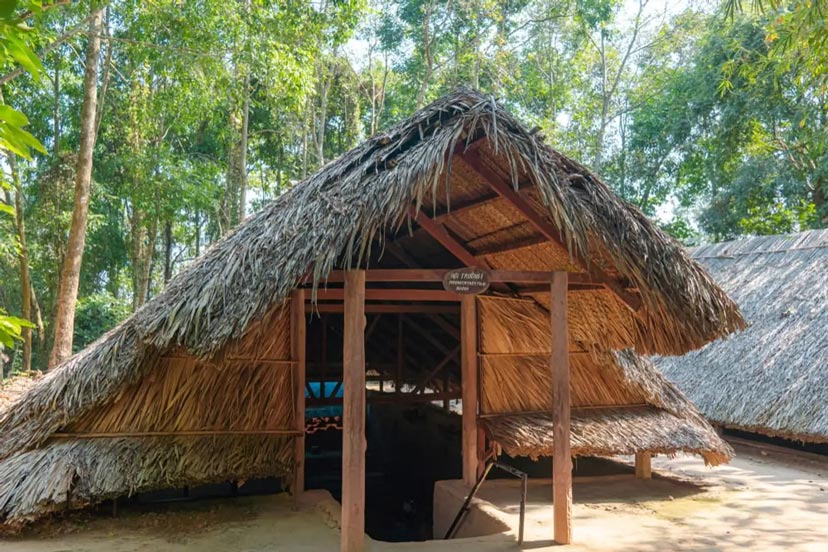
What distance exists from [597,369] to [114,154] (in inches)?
442

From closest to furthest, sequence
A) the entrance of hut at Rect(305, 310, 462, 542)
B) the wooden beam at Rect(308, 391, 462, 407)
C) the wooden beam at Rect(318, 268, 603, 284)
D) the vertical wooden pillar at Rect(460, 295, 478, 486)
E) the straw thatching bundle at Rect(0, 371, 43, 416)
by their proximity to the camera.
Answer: the wooden beam at Rect(318, 268, 603, 284) → the straw thatching bundle at Rect(0, 371, 43, 416) → the vertical wooden pillar at Rect(460, 295, 478, 486) → the wooden beam at Rect(308, 391, 462, 407) → the entrance of hut at Rect(305, 310, 462, 542)

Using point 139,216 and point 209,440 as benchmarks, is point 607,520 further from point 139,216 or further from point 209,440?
point 139,216

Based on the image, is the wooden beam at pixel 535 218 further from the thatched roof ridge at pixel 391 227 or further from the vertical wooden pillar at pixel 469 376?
the vertical wooden pillar at pixel 469 376

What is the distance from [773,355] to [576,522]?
4.50 meters

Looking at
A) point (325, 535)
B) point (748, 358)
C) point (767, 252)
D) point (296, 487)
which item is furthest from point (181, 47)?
point (767, 252)

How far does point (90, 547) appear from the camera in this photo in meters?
3.88

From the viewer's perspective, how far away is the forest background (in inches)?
319

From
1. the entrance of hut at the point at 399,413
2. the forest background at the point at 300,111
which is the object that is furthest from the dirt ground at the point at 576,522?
the forest background at the point at 300,111

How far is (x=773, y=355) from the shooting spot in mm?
7379

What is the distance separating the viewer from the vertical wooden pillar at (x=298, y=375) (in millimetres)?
4957

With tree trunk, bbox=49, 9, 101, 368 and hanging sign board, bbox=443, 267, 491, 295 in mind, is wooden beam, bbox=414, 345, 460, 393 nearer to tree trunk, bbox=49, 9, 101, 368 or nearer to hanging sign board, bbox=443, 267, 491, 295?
→ hanging sign board, bbox=443, 267, 491, 295

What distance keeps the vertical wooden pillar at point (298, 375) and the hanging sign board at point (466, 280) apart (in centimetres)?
170

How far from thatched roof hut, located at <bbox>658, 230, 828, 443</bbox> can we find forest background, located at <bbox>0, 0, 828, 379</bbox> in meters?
2.66

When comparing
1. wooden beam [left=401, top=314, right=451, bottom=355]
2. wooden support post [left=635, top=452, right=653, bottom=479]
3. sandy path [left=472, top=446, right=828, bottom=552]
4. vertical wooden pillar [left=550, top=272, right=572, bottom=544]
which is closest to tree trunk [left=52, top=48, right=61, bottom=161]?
wooden beam [left=401, top=314, right=451, bottom=355]
